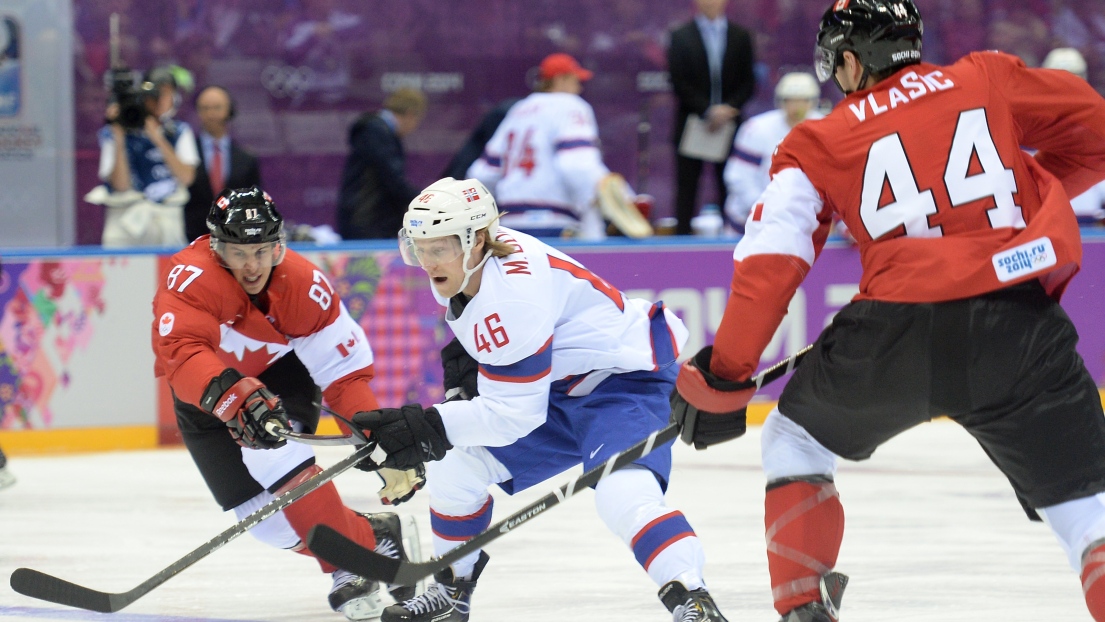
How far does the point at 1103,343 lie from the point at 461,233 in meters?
4.65

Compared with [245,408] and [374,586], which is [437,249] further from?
[374,586]

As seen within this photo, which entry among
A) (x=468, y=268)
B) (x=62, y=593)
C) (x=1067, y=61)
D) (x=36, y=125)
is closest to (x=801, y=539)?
(x=468, y=268)

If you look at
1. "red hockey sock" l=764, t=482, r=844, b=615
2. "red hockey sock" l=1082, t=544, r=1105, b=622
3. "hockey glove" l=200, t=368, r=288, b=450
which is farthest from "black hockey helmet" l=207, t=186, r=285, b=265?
"red hockey sock" l=1082, t=544, r=1105, b=622

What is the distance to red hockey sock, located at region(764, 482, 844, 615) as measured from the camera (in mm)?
2682

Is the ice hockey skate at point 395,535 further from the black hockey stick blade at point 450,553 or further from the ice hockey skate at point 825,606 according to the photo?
the ice hockey skate at point 825,606

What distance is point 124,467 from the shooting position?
5.75m

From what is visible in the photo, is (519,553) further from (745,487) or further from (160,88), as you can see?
(160,88)

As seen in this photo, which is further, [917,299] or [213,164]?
[213,164]

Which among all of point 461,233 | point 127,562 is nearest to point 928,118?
point 461,233

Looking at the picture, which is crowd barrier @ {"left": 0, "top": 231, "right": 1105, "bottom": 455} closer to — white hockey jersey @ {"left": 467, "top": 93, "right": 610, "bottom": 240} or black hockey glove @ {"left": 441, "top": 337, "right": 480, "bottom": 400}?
white hockey jersey @ {"left": 467, "top": 93, "right": 610, "bottom": 240}

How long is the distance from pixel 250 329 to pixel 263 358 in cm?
13

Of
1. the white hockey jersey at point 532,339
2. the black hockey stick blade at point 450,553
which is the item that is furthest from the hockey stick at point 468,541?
the white hockey jersey at point 532,339

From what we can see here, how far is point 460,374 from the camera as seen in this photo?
3365mm

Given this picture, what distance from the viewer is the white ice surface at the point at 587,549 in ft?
11.9
